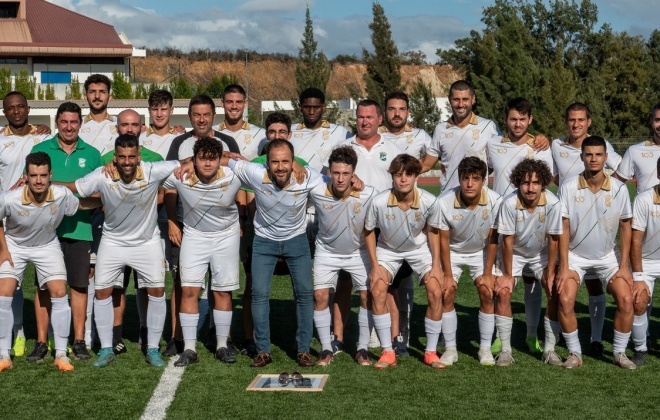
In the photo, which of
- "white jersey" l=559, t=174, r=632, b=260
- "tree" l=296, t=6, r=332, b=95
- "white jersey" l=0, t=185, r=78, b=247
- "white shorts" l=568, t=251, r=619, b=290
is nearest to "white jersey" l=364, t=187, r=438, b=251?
"white jersey" l=559, t=174, r=632, b=260

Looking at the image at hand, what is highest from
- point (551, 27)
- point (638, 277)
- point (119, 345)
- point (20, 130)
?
point (551, 27)

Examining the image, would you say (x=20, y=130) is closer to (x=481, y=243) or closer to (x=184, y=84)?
(x=481, y=243)

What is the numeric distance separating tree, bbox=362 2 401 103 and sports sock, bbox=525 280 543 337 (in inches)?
1427

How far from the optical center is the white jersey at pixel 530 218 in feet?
22.5

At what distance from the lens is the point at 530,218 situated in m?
6.88

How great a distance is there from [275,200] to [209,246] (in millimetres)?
620

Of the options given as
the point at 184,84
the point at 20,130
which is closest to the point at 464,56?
the point at 184,84

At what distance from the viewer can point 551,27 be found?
5650 centimetres

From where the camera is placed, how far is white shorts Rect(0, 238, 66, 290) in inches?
275

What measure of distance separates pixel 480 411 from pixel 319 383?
117cm

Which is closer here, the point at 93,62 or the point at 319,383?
the point at 319,383

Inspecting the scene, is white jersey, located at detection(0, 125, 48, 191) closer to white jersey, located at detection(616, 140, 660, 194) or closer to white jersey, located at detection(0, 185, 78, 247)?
white jersey, located at detection(0, 185, 78, 247)

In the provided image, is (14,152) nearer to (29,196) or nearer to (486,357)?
(29,196)

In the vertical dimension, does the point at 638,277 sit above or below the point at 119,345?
above
